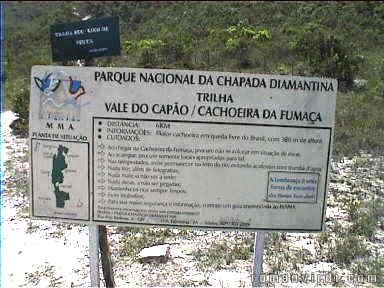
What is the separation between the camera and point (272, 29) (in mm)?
19938

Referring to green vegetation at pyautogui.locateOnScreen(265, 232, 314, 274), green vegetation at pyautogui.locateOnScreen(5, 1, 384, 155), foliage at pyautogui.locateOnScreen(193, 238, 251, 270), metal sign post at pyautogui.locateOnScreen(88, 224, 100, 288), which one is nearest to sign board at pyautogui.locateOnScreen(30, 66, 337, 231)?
metal sign post at pyautogui.locateOnScreen(88, 224, 100, 288)

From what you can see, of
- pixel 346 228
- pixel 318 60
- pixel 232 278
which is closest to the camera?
pixel 232 278

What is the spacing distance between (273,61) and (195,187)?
12.5 m

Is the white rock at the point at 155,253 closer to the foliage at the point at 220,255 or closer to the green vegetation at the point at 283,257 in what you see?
the foliage at the point at 220,255

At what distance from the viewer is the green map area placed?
9.84 feet

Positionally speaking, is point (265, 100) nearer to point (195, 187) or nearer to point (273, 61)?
point (195, 187)

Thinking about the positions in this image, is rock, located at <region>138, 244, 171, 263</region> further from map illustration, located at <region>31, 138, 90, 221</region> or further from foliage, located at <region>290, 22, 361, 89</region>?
foliage, located at <region>290, 22, 361, 89</region>

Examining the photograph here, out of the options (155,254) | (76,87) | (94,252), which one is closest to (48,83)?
(76,87)

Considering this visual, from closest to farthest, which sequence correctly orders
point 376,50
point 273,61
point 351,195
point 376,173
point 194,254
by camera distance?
point 194,254 → point 351,195 → point 376,173 → point 273,61 → point 376,50

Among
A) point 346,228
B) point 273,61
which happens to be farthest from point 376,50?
point 346,228

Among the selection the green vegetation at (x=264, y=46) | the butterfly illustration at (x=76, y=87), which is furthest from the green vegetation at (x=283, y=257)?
the green vegetation at (x=264, y=46)

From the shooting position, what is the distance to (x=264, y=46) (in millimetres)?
16297

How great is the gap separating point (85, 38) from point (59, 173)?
78cm

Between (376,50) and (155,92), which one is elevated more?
(376,50)
